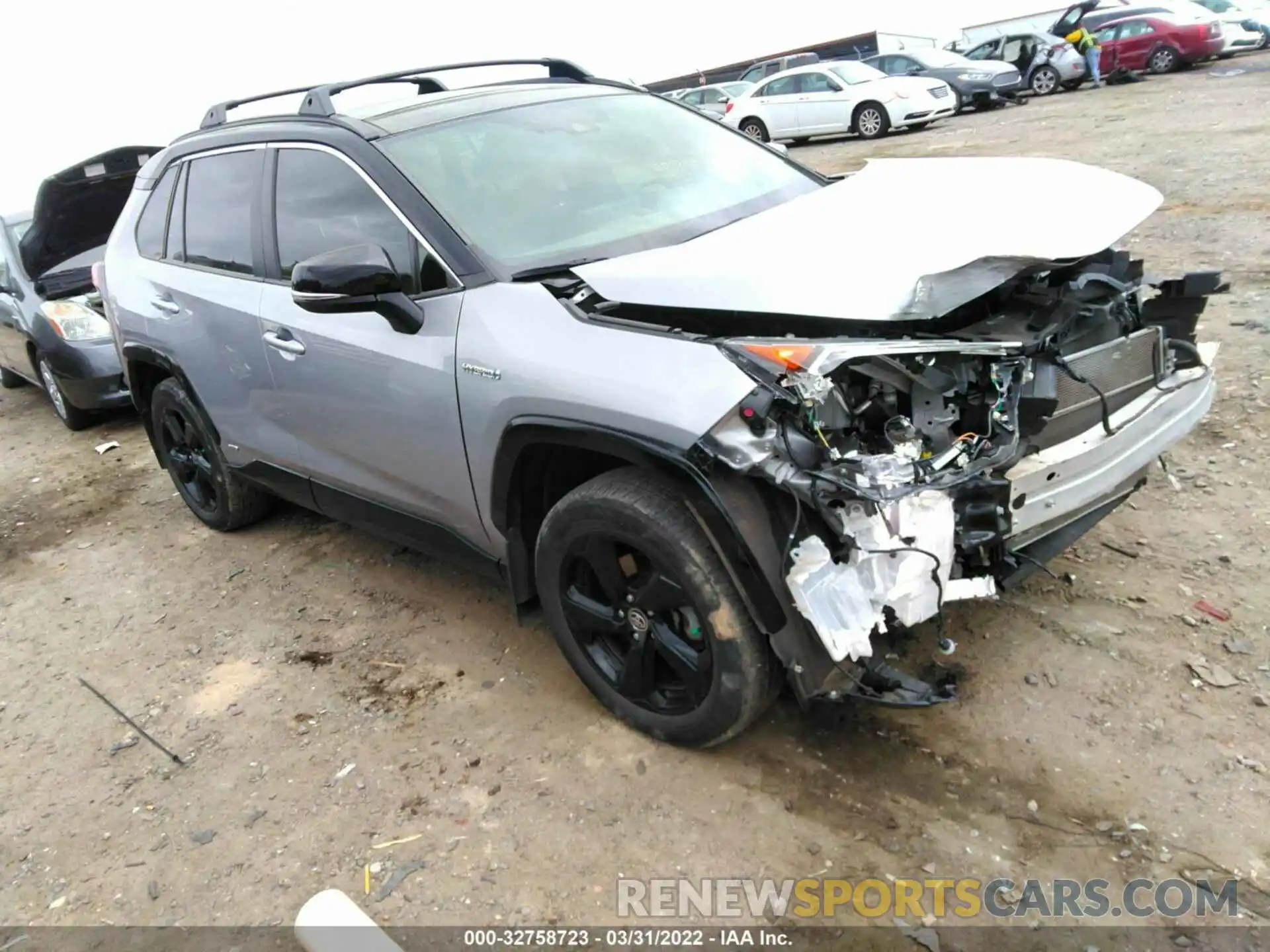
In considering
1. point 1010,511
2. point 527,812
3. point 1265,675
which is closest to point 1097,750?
point 1265,675

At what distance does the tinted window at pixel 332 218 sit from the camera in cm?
295

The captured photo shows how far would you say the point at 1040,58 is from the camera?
63.0ft

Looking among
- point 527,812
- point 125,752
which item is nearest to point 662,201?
point 527,812

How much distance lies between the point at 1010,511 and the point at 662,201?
1.66 meters

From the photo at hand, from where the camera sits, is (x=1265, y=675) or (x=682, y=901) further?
(x=1265, y=675)

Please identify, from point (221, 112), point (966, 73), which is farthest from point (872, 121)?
point (221, 112)

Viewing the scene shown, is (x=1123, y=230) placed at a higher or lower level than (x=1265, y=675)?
higher

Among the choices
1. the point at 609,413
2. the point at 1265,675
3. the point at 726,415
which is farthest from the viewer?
the point at 1265,675

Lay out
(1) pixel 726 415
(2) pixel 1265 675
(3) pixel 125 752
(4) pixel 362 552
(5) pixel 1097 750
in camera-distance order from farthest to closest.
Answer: (4) pixel 362 552 → (3) pixel 125 752 → (2) pixel 1265 675 → (5) pixel 1097 750 → (1) pixel 726 415

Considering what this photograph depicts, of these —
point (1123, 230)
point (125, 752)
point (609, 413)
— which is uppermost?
point (1123, 230)

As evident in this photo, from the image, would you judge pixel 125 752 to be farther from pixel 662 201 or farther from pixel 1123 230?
pixel 1123 230

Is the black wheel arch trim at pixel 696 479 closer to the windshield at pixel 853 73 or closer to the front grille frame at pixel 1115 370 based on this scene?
the front grille frame at pixel 1115 370

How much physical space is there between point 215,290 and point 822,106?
52.3 feet

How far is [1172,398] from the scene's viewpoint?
2754mm
